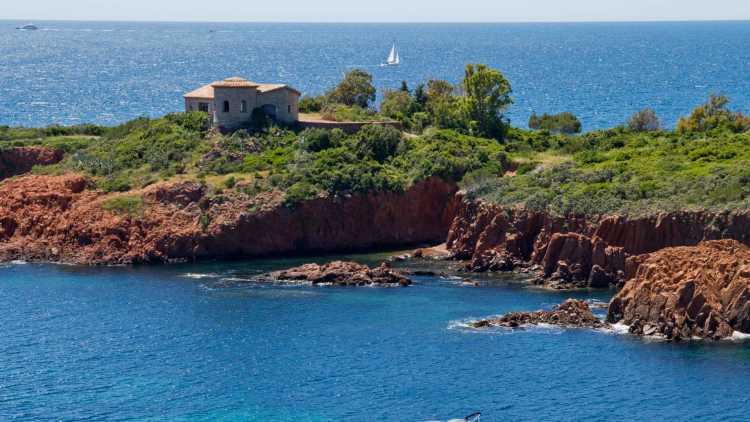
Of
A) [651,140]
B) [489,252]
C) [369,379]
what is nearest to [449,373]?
[369,379]

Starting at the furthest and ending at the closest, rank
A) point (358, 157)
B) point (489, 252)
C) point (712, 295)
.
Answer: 1. point (358, 157)
2. point (489, 252)
3. point (712, 295)

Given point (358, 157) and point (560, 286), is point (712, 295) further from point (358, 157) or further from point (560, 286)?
point (358, 157)

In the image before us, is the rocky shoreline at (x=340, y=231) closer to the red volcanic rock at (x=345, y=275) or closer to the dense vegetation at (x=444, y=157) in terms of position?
the red volcanic rock at (x=345, y=275)

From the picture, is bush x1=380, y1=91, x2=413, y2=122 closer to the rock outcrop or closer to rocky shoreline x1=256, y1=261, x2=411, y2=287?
rocky shoreline x1=256, y1=261, x2=411, y2=287

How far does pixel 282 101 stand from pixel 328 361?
4459 cm

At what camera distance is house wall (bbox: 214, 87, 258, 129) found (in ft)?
353

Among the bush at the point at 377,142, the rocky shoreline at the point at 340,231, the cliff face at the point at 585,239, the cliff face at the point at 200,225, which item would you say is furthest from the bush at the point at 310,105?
the cliff face at the point at 585,239

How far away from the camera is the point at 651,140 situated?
10831cm

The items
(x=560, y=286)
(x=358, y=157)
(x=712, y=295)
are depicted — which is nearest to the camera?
(x=712, y=295)

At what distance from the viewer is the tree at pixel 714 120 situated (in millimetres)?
114750

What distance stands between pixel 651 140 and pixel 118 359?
176 ft

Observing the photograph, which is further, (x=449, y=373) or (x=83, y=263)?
(x=83, y=263)

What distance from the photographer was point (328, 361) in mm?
67562

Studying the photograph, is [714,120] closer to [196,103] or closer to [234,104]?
[234,104]
